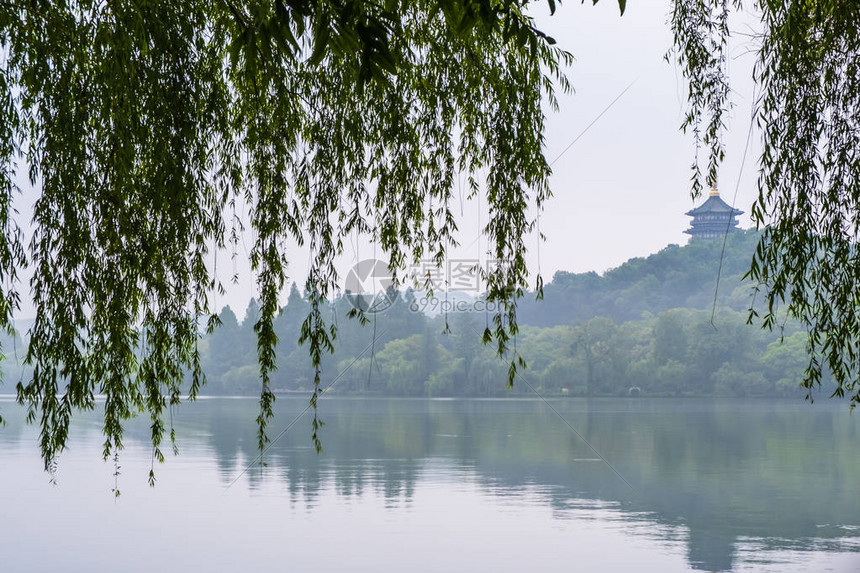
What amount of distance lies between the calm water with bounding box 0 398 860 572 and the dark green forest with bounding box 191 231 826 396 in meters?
17.5

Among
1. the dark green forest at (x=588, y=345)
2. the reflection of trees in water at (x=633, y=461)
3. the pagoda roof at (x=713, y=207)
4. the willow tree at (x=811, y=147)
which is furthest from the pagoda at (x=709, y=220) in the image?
the willow tree at (x=811, y=147)

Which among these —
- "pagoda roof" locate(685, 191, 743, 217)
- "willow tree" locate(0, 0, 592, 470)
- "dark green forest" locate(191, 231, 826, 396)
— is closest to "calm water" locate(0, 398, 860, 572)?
"willow tree" locate(0, 0, 592, 470)

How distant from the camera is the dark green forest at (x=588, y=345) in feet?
159

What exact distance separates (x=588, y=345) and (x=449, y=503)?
34.3 metres

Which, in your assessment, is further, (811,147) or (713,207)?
(713,207)

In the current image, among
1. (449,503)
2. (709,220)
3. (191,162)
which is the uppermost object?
(709,220)

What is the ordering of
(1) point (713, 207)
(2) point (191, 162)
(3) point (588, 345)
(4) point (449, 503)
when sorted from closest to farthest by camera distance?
(2) point (191, 162) → (4) point (449, 503) → (3) point (588, 345) → (1) point (713, 207)

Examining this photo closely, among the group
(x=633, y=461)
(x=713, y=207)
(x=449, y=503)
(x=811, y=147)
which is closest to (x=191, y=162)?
(x=811, y=147)

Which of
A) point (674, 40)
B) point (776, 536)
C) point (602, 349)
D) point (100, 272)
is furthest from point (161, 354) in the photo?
point (602, 349)

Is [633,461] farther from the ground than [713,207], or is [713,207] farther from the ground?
[713,207]

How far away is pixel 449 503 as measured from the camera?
16.6 m

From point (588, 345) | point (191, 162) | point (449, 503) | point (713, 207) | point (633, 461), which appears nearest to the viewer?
point (191, 162)

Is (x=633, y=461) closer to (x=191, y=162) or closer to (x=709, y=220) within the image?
(x=191, y=162)

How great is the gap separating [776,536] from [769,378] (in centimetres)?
3653
